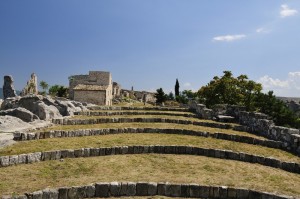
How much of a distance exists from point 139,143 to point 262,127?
11.2 metres

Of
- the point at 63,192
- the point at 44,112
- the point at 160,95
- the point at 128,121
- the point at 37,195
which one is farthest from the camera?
the point at 160,95

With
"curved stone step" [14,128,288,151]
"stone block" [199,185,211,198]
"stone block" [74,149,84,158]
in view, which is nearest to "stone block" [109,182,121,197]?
"stone block" [199,185,211,198]

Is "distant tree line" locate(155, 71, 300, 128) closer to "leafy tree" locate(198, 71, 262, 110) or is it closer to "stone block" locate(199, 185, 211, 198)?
"leafy tree" locate(198, 71, 262, 110)

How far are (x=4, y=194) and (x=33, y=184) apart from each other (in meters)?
1.27

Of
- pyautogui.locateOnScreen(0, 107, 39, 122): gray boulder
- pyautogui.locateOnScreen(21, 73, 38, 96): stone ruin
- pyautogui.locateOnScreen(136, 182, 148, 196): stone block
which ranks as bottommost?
pyautogui.locateOnScreen(136, 182, 148, 196): stone block

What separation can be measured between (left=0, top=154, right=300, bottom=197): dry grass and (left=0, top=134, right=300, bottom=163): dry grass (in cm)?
177

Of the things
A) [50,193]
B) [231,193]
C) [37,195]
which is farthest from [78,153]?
[231,193]

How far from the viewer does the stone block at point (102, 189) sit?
1091 cm

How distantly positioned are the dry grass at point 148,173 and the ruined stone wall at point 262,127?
4.47 meters

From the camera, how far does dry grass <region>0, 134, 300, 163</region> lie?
614 inches

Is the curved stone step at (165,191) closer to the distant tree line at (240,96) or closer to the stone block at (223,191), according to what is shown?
the stone block at (223,191)

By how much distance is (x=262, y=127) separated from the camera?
77.6 feet

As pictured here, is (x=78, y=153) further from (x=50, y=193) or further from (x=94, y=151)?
(x=50, y=193)

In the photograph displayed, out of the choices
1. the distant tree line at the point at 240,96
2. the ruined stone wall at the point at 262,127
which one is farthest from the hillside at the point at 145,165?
the distant tree line at the point at 240,96
